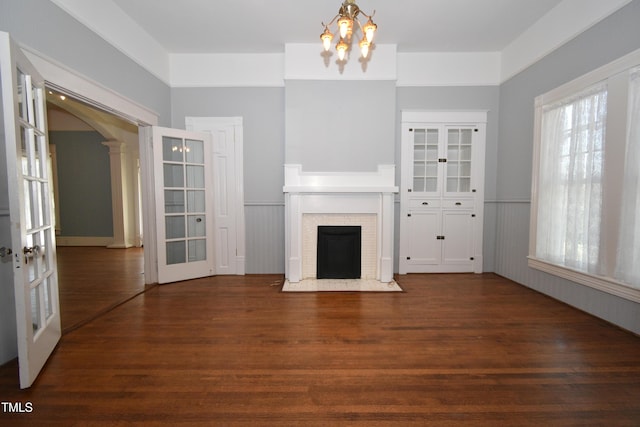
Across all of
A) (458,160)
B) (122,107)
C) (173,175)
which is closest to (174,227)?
(173,175)

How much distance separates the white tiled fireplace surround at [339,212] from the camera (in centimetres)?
384

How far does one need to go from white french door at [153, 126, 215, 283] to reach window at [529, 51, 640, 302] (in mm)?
4367

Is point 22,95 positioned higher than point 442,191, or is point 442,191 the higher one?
point 22,95

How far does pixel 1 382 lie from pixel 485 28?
5671 millimetres

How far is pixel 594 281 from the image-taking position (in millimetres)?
2730

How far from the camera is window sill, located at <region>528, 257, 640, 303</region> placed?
243 cm

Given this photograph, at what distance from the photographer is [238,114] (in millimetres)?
4180

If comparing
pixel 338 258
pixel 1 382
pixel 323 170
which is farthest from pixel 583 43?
pixel 1 382

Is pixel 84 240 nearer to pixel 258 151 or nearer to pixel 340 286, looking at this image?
pixel 258 151

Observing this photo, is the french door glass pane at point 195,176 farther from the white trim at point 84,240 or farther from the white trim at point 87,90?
the white trim at point 84,240

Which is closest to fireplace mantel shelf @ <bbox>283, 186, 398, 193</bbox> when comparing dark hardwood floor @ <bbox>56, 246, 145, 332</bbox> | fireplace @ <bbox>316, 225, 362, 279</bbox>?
fireplace @ <bbox>316, 225, 362, 279</bbox>

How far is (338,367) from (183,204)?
3.11 m

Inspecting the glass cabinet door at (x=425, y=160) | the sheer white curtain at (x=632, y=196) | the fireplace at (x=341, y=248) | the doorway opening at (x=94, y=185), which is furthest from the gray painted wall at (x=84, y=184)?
the sheer white curtain at (x=632, y=196)

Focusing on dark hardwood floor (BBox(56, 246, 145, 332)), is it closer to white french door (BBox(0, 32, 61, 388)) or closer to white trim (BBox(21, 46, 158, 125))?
white french door (BBox(0, 32, 61, 388))
